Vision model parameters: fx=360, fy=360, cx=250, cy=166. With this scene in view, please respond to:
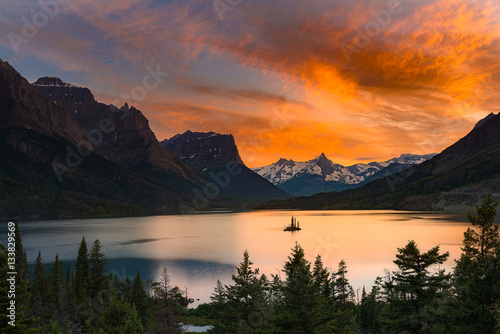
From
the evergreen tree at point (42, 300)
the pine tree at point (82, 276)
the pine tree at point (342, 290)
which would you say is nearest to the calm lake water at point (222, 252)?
the pine tree at point (342, 290)

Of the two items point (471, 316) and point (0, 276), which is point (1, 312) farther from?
point (471, 316)

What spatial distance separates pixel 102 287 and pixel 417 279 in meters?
61.2

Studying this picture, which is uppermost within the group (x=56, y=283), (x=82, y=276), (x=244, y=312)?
(x=244, y=312)

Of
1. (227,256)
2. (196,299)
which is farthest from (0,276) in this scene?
(227,256)

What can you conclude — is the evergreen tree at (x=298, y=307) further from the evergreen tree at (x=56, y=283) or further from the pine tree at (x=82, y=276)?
the evergreen tree at (x=56, y=283)

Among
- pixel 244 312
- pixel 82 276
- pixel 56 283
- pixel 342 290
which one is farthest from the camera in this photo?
pixel 56 283

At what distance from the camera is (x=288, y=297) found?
83.8 ft

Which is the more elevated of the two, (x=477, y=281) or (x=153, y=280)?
(x=477, y=281)

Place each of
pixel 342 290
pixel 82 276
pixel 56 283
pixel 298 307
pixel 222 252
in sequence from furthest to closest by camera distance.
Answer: pixel 222 252 → pixel 56 283 → pixel 82 276 → pixel 342 290 → pixel 298 307

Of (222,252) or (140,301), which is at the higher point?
(222,252)

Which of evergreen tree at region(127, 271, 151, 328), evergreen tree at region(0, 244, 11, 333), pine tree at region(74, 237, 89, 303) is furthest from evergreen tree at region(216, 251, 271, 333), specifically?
pine tree at region(74, 237, 89, 303)

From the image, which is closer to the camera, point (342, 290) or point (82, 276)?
point (342, 290)

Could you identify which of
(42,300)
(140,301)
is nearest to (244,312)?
(140,301)

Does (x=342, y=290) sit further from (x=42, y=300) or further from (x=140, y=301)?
(x=42, y=300)
